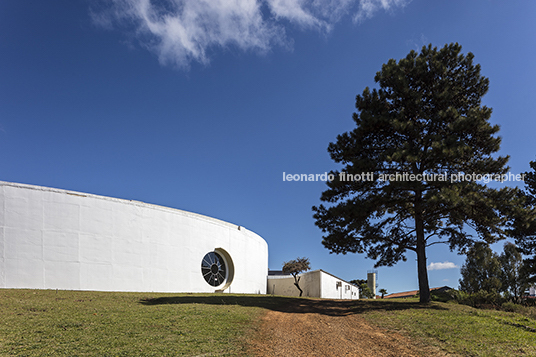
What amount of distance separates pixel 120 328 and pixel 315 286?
76.8 ft

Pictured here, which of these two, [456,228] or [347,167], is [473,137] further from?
[347,167]

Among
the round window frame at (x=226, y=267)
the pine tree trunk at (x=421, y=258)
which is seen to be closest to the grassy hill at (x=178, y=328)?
the pine tree trunk at (x=421, y=258)

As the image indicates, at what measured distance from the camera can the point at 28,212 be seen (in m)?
18.3

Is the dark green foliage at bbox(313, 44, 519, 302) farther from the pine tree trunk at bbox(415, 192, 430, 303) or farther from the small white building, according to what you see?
the small white building

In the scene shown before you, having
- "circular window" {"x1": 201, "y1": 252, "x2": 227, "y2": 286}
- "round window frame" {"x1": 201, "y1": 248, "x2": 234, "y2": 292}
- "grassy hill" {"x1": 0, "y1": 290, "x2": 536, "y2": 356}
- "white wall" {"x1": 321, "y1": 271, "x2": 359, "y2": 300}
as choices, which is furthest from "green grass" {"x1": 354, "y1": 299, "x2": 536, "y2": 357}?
A: "white wall" {"x1": 321, "y1": 271, "x2": 359, "y2": 300}

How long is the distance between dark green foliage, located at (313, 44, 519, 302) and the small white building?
13.5 m

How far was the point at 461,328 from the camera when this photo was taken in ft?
31.1

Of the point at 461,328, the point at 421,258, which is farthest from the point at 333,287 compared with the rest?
the point at 461,328

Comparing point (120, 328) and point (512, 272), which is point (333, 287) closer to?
point (512, 272)

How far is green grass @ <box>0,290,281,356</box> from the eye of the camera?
727cm

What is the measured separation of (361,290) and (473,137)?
42.6 metres

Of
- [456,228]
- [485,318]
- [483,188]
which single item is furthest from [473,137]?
[485,318]

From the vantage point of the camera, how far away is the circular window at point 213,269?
25.4 m

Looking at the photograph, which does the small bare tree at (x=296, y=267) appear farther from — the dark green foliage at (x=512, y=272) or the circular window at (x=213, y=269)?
the dark green foliage at (x=512, y=272)
